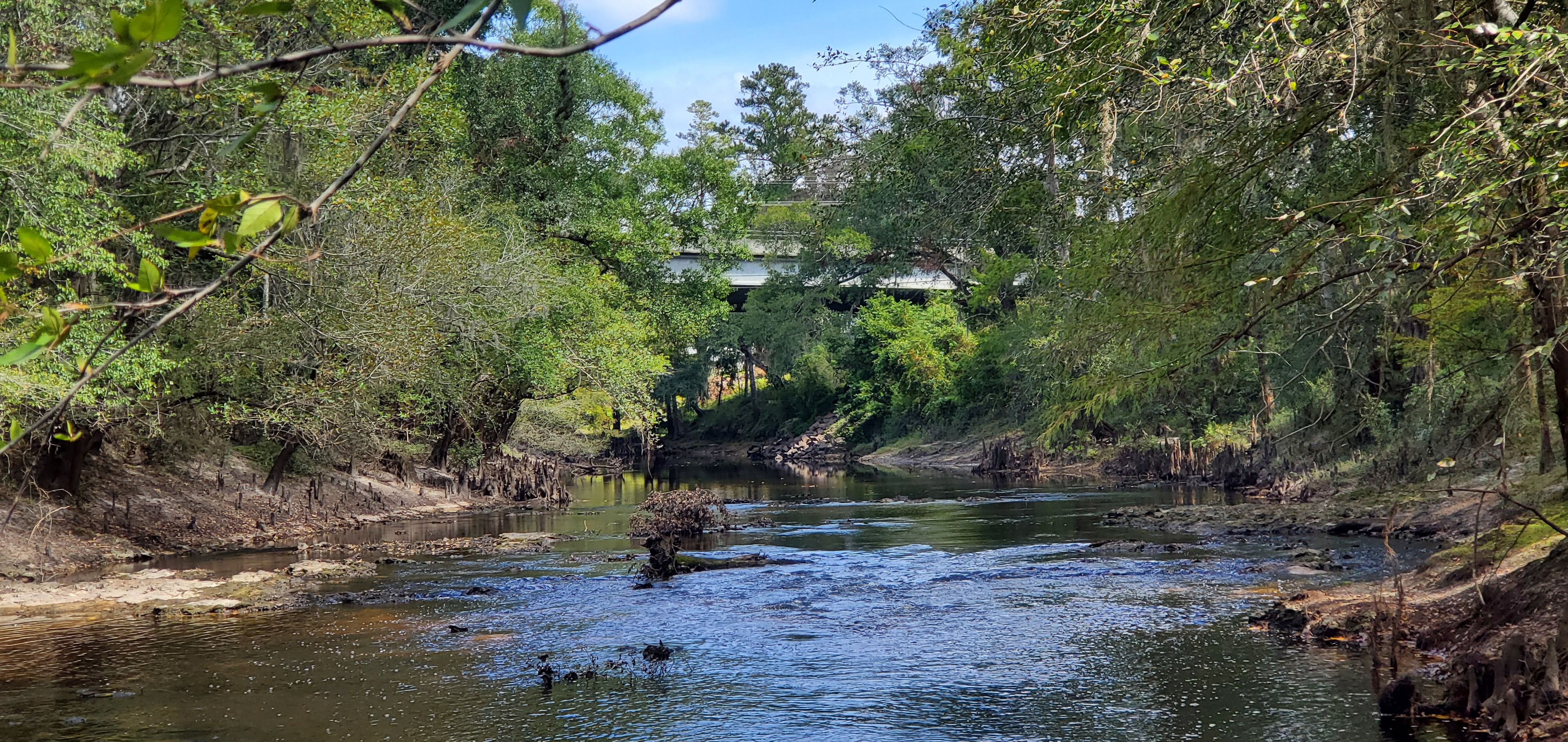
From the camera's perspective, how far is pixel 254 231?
1.71 meters

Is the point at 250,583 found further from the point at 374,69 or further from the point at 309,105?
the point at 374,69

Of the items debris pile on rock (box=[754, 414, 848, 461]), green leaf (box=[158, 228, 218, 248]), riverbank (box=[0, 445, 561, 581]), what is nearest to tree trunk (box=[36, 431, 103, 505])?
riverbank (box=[0, 445, 561, 581])

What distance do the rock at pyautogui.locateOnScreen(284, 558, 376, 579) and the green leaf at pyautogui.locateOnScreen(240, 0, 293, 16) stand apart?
17320 mm

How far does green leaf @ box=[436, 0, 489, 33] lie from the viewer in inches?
65.2

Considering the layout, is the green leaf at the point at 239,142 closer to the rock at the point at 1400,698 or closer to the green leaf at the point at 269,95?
the green leaf at the point at 269,95

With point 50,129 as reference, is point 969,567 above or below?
below

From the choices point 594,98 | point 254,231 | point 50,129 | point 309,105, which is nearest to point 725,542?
point 309,105

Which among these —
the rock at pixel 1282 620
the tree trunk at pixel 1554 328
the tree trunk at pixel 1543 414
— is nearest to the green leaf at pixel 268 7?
the tree trunk at pixel 1554 328

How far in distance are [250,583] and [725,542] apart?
8.28 m

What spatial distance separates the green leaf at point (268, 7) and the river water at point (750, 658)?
26.0ft

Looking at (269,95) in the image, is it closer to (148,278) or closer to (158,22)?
(158,22)

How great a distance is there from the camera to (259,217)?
1.74 meters

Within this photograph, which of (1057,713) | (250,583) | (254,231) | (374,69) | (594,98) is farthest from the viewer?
A: (594,98)

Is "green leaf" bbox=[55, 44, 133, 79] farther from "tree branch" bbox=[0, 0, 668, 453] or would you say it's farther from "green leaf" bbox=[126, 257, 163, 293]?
"green leaf" bbox=[126, 257, 163, 293]
